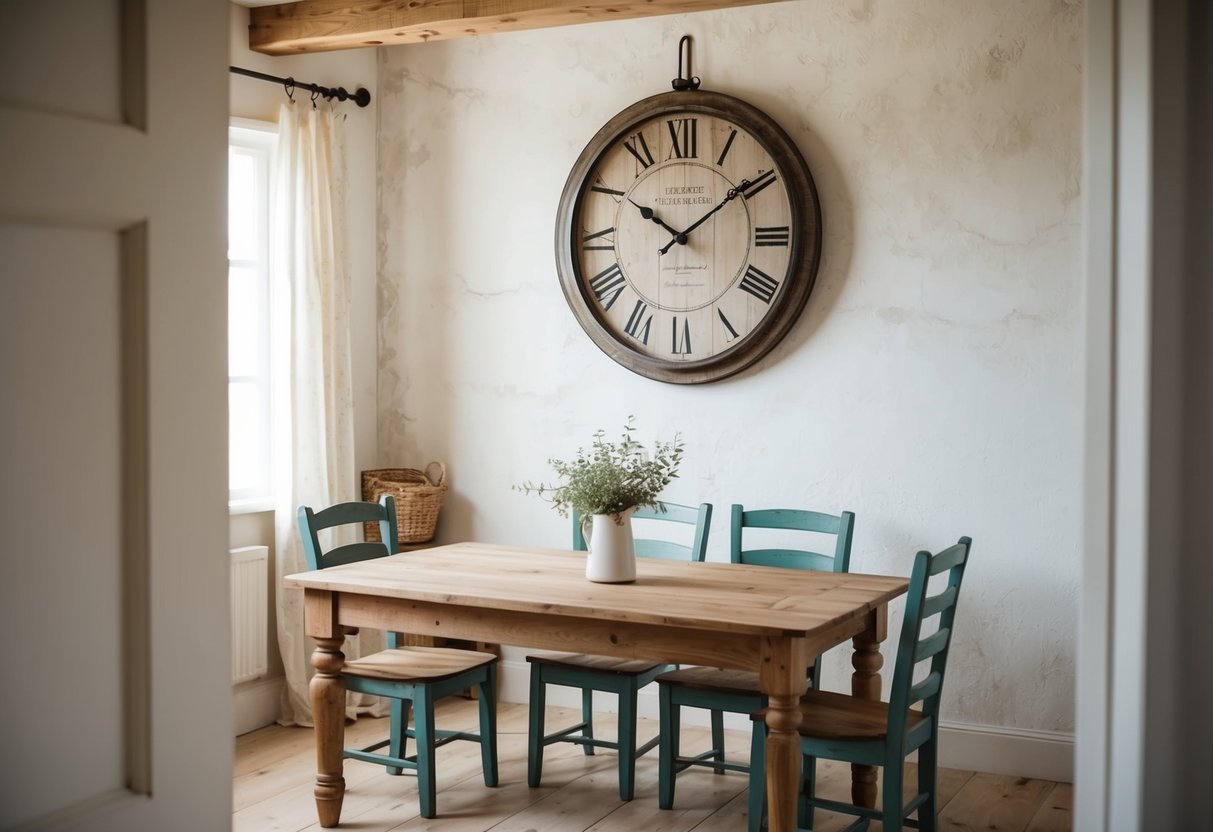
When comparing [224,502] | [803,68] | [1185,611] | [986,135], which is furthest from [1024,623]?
[224,502]

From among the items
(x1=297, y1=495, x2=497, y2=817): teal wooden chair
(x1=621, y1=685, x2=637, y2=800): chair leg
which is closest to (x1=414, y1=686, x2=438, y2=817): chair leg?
(x1=297, y1=495, x2=497, y2=817): teal wooden chair

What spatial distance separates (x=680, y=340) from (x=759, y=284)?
14.7 inches

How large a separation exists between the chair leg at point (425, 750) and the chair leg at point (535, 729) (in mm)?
385

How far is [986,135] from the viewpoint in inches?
158

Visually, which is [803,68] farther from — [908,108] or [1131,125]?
[1131,125]

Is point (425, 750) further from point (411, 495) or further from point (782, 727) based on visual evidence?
point (411, 495)

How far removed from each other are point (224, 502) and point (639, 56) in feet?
12.2

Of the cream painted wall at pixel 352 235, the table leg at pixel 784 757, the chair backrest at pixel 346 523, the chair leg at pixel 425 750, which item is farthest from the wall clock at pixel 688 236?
the table leg at pixel 784 757

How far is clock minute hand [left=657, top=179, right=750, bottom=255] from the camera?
4387 millimetres

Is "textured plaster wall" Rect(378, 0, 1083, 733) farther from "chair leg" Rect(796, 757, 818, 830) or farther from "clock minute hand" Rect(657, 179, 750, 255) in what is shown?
"chair leg" Rect(796, 757, 818, 830)

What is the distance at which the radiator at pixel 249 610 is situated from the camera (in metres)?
4.37

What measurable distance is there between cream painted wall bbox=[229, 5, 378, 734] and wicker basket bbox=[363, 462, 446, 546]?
0.43 ft

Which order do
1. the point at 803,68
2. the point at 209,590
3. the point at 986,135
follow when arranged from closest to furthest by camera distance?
the point at 209,590 → the point at 986,135 → the point at 803,68

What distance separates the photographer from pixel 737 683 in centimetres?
352
